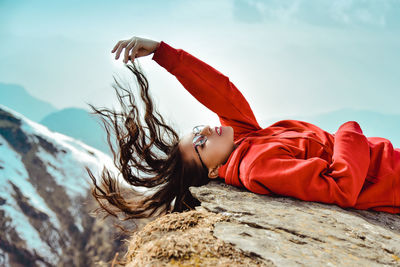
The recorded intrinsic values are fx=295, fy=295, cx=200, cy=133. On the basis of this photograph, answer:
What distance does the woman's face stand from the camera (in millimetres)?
3381

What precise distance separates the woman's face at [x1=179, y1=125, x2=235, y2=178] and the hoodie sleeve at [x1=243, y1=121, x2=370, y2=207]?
636 millimetres

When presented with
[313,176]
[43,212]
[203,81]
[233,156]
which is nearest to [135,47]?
[203,81]

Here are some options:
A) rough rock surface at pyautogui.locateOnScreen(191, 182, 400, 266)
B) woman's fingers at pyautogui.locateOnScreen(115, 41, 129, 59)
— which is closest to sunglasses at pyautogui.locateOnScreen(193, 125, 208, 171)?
rough rock surface at pyautogui.locateOnScreen(191, 182, 400, 266)

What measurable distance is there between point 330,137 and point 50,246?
10.5 meters

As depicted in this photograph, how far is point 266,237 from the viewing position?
188 centimetres

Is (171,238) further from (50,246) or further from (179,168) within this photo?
(50,246)

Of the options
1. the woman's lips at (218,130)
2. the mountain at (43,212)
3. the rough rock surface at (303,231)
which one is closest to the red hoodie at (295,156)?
the rough rock surface at (303,231)

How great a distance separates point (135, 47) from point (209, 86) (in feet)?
3.10

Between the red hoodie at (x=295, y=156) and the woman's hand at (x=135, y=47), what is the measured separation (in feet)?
0.32

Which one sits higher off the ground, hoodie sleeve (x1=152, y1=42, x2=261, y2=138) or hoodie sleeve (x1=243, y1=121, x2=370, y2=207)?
hoodie sleeve (x1=152, y1=42, x2=261, y2=138)

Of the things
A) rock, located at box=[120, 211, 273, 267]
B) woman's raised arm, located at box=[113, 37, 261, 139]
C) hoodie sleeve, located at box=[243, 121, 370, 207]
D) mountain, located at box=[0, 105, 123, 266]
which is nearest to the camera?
rock, located at box=[120, 211, 273, 267]

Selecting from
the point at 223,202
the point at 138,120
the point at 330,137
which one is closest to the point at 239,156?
the point at 223,202

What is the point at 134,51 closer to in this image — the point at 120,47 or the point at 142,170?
the point at 120,47

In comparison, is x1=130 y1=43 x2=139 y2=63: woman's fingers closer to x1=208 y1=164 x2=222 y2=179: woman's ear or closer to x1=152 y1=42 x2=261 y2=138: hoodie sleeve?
x1=152 y1=42 x2=261 y2=138: hoodie sleeve
